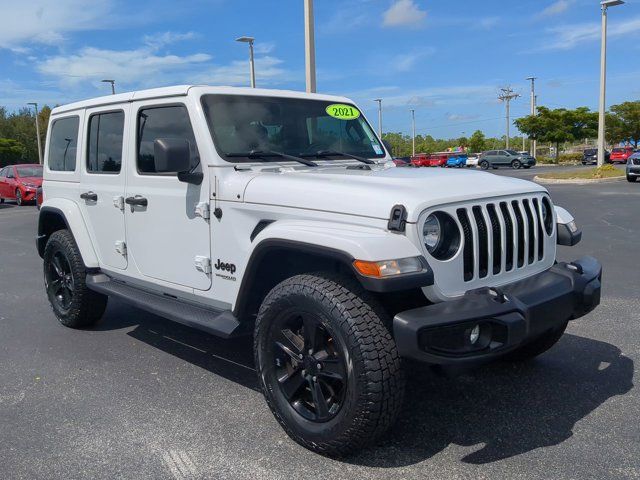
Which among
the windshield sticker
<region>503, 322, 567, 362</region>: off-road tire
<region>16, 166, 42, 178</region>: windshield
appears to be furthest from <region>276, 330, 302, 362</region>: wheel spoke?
<region>16, 166, 42, 178</region>: windshield

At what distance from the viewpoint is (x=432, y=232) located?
3117 millimetres

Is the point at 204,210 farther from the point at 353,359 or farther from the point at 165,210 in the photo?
the point at 353,359

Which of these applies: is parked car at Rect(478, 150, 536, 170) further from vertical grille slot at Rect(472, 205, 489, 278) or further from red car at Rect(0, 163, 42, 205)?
vertical grille slot at Rect(472, 205, 489, 278)

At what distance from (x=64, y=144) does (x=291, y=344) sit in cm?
347

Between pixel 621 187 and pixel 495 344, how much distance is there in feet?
68.2

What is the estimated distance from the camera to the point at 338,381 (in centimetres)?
315

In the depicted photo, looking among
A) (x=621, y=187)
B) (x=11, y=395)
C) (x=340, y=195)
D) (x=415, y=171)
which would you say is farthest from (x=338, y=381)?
(x=621, y=187)

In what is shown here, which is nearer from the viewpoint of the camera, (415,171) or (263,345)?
(263,345)

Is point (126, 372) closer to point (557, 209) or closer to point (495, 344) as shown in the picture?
point (495, 344)

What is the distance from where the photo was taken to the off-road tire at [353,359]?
9.41 feet

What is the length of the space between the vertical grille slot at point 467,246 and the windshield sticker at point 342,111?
187 centimetres

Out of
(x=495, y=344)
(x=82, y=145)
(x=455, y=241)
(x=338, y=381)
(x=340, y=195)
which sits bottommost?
(x=338, y=381)

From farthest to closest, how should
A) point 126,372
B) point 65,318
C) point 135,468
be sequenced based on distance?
point 65,318
point 126,372
point 135,468

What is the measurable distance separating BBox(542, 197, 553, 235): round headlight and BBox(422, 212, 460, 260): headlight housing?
1035mm
